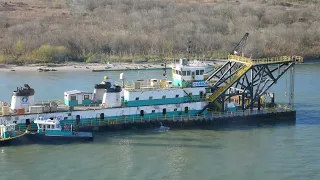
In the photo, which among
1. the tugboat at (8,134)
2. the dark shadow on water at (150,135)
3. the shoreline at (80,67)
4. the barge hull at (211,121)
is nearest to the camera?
the tugboat at (8,134)

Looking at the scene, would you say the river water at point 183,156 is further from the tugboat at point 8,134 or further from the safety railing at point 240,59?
the safety railing at point 240,59

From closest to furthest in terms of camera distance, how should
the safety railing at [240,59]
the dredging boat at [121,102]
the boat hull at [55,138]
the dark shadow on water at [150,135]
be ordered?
1. the boat hull at [55,138]
2. the dark shadow on water at [150,135]
3. the dredging boat at [121,102]
4. the safety railing at [240,59]

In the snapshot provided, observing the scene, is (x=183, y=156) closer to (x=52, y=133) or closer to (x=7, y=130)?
(x=52, y=133)

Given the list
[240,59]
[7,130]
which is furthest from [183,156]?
[240,59]

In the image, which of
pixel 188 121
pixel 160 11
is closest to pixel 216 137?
pixel 188 121

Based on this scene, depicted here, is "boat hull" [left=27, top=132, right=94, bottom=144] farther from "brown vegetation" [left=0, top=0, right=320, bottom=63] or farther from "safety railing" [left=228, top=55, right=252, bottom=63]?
"brown vegetation" [left=0, top=0, right=320, bottom=63]

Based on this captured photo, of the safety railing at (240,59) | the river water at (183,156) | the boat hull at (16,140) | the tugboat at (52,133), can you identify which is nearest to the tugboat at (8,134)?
the boat hull at (16,140)
